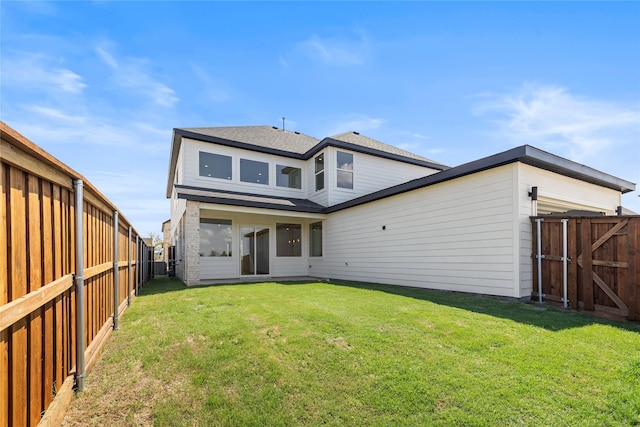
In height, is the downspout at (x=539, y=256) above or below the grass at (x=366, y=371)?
above

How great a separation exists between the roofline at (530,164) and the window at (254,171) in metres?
5.67

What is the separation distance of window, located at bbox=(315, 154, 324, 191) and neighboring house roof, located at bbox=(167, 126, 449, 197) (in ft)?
1.14

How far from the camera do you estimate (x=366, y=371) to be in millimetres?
2922

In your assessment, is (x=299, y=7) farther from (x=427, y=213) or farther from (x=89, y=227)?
(x=89, y=227)

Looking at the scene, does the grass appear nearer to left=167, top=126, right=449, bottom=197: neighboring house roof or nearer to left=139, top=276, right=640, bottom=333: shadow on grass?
left=139, top=276, right=640, bottom=333: shadow on grass

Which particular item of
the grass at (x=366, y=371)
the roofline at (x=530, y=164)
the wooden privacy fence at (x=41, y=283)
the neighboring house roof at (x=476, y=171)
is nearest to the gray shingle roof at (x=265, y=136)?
the neighboring house roof at (x=476, y=171)

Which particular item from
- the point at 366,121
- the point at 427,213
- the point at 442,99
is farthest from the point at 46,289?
the point at 366,121

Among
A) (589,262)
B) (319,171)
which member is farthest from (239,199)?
(589,262)

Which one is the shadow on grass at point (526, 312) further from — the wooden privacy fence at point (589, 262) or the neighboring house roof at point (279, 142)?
the neighboring house roof at point (279, 142)

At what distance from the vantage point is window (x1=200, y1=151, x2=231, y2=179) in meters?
12.0

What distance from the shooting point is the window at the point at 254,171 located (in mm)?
12844

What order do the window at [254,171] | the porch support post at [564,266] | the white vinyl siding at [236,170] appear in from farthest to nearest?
the window at [254,171] < the white vinyl siding at [236,170] < the porch support post at [564,266]

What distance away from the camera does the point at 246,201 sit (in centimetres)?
1090

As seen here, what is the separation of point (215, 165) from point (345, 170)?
17.7 feet
